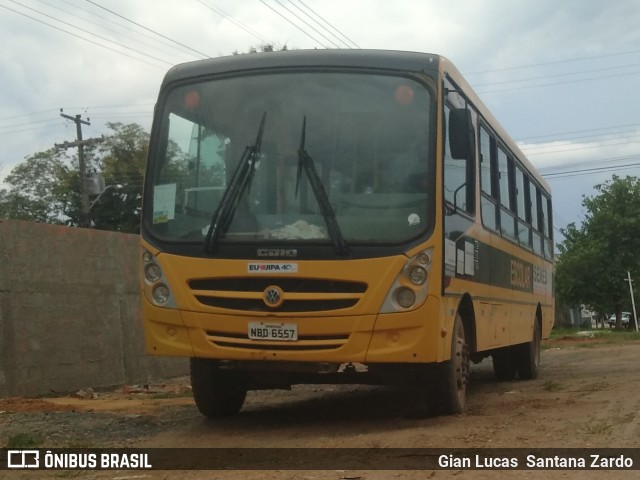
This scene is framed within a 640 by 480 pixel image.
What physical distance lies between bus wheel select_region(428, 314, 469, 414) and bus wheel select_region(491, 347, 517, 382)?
17.8 feet

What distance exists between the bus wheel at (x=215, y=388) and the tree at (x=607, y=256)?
149 ft

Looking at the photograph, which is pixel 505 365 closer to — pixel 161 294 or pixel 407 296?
pixel 407 296

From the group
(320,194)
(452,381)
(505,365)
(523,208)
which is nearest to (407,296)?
(320,194)

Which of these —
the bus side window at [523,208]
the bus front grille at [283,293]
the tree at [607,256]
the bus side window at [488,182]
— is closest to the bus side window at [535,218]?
the bus side window at [523,208]

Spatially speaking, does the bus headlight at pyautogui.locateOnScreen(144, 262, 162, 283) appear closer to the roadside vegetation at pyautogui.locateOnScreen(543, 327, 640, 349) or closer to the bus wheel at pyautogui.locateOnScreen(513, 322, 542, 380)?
the bus wheel at pyautogui.locateOnScreen(513, 322, 542, 380)

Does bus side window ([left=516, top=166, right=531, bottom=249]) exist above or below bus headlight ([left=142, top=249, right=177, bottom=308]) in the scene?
above

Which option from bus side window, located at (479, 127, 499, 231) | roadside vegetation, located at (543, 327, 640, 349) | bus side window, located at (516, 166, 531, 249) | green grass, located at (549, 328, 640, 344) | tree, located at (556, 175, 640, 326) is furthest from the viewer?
Result: tree, located at (556, 175, 640, 326)

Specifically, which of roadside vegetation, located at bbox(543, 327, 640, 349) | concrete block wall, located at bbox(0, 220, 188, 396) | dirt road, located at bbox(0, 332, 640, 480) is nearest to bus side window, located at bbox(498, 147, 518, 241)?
dirt road, located at bbox(0, 332, 640, 480)

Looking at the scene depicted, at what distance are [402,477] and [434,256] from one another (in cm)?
A: 209

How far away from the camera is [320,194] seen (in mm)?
7352

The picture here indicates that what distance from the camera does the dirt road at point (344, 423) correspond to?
21.8 feet

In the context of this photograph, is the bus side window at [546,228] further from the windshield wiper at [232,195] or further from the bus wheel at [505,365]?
the windshield wiper at [232,195]

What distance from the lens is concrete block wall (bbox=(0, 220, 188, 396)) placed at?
11.1 meters

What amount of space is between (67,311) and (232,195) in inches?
216
